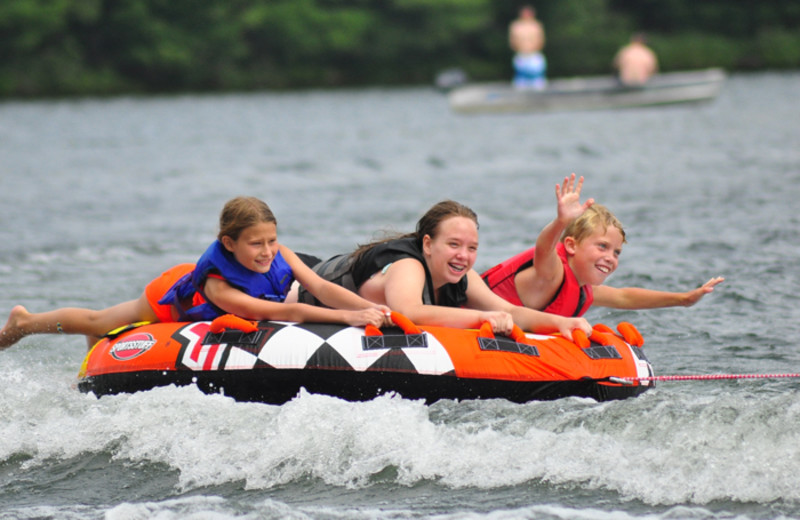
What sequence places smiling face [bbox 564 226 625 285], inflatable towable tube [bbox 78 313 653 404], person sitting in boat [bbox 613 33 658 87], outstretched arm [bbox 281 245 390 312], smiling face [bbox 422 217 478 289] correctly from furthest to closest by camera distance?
person sitting in boat [bbox 613 33 658 87], smiling face [bbox 564 226 625 285], outstretched arm [bbox 281 245 390 312], smiling face [bbox 422 217 478 289], inflatable towable tube [bbox 78 313 653 404]

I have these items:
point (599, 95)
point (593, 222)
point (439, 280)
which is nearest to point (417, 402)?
point (439, 280)

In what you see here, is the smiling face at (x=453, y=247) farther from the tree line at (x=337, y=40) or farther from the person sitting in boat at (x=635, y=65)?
the tree line at (x=337, y=40)

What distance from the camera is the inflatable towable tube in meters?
4.89

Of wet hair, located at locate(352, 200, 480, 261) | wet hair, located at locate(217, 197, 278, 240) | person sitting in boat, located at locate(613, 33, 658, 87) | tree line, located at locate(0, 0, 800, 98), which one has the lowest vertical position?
wet hair, located at locate(352, 200, 480, 261)

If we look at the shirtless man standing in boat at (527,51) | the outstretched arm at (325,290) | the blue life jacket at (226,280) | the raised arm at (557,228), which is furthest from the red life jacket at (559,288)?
the shirtless man standing in boat at (527,51)

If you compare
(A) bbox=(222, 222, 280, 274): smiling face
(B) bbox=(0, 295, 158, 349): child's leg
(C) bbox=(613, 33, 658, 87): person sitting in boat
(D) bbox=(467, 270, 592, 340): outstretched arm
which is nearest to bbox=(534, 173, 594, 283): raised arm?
(D) bbox=(467, 270, 592, 340): outstretched arm

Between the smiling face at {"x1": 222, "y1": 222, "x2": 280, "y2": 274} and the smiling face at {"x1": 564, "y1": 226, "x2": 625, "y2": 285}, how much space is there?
1.48 meters

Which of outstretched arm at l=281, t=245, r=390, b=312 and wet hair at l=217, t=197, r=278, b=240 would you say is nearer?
wet hair at l=217, t=197, r=278, b=240

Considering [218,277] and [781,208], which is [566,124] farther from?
[218,277]

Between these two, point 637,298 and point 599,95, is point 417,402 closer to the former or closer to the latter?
point 637,298

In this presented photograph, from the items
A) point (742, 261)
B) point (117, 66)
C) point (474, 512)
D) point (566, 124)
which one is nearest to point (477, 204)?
point (742, 261)

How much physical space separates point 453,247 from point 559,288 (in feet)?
2.26

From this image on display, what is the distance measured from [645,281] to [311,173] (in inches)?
369

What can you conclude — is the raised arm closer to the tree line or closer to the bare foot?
the bare foot
